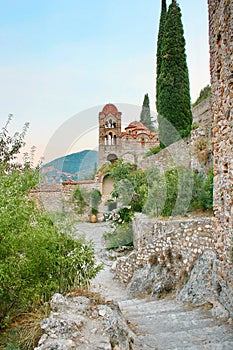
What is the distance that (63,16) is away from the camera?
34.3 feet

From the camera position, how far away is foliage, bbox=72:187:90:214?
1936 centimetres

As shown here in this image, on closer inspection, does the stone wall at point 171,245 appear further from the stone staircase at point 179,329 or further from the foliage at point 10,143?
the foliage at point 10,143

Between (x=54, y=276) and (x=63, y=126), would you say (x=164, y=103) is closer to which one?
(x=63, y=126)

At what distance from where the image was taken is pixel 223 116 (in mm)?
4375

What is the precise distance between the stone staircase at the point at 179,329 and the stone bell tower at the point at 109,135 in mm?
19529

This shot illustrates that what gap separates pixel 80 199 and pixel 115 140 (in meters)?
6.74

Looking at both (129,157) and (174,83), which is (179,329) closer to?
(174,83)

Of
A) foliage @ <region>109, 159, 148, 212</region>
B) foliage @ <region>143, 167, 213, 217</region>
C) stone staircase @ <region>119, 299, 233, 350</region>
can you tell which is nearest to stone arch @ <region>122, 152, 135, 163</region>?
foliage @ <region>109, 159, 148, 212</region>

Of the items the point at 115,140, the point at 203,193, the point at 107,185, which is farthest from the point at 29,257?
the point at 115,140

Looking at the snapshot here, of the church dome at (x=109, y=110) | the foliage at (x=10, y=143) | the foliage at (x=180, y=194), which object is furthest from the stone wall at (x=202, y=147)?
the church dome at (x=109, y=110)

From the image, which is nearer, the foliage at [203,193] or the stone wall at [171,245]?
the stone wall at [171,245]

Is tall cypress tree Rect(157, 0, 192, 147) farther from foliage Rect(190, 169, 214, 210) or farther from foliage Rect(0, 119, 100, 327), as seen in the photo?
foliage Rect(0, 119, 100, 327)

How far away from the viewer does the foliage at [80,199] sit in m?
19.4

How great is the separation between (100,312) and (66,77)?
10644 mm
